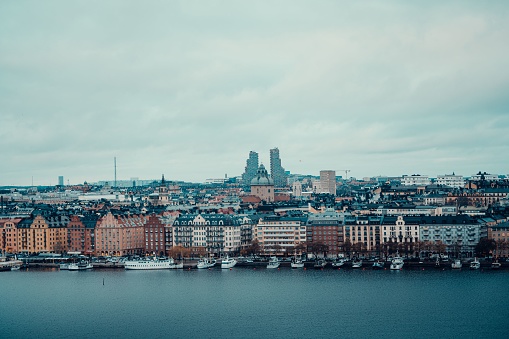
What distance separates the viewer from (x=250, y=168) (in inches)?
6580

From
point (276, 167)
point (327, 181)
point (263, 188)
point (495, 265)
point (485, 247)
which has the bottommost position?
point (495, 265)

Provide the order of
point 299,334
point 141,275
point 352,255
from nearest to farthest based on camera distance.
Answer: point 299,334 → point 141,275 → point 352,255

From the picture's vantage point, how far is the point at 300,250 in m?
61.4

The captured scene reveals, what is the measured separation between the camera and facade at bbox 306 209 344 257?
61.0 metres

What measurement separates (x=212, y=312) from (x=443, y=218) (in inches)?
911

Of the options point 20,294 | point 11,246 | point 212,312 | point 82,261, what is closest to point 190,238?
point 82,261

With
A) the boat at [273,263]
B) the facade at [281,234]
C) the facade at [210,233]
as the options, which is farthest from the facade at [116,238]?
the boat at [273,263]

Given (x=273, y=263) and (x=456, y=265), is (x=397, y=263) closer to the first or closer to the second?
(x=456, y=265)

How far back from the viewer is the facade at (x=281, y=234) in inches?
2456

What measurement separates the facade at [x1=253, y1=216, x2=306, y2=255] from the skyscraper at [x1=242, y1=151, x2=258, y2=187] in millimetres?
98245

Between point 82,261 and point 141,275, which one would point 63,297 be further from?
point 82,261

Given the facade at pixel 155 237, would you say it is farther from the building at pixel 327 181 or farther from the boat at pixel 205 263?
the building at pixel 327 181

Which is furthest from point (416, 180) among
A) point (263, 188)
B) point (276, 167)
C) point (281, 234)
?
point (281, 234)

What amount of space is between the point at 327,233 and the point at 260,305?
1999 centimetres
